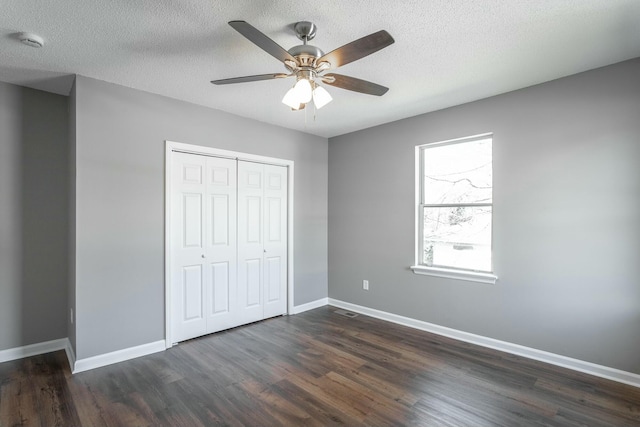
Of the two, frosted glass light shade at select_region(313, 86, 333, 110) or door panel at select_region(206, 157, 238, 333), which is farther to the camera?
door panel at select_region(206, 157, 238, 333)

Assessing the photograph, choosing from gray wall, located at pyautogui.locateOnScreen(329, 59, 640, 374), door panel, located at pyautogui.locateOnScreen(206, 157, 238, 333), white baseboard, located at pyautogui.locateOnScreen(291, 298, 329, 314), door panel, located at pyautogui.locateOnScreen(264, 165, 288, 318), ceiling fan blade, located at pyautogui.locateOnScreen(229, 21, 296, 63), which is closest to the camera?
ceiling fan blade, located at pyautogui.locateOnScreen(229, 21, 296, 63)

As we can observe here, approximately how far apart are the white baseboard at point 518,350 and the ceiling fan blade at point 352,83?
2747 mm

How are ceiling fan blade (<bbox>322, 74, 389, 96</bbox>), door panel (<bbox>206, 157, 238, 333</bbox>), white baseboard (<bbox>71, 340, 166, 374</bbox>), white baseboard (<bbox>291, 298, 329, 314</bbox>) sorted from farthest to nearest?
white baseboard (<bbox>291, 298, 329, 314</bbox>)
door panel (<bbox>206, 157, 238, 333</bbox>)
white baseboard (<bbox>71, 340, 166, 374</bbox>)
ceiling fan blade (<bbox>322, 74, 389, 96</bbox>)

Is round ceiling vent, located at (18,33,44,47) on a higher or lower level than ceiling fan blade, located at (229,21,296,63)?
higher

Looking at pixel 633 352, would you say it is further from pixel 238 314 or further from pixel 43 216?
pixel 43 216

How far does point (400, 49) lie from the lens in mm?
2357

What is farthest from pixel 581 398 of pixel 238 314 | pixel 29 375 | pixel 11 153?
pixel 11 153

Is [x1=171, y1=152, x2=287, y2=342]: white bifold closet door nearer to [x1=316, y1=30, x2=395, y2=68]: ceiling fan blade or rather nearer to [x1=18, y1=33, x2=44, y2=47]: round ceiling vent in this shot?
[x1=18, y1=33, x2=44, y2=47]: round ceiling vent

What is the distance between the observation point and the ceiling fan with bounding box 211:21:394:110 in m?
1.67

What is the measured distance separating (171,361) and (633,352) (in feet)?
12.9

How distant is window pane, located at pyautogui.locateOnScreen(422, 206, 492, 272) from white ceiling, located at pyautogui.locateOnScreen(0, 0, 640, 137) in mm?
1282

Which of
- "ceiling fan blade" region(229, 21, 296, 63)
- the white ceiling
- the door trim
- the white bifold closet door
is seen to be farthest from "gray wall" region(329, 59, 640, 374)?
"ceiling fan blade" region(229, 21, 296, 63)

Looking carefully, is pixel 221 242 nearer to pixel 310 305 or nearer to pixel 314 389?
pixel 310 305

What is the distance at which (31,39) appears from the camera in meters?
2.18
